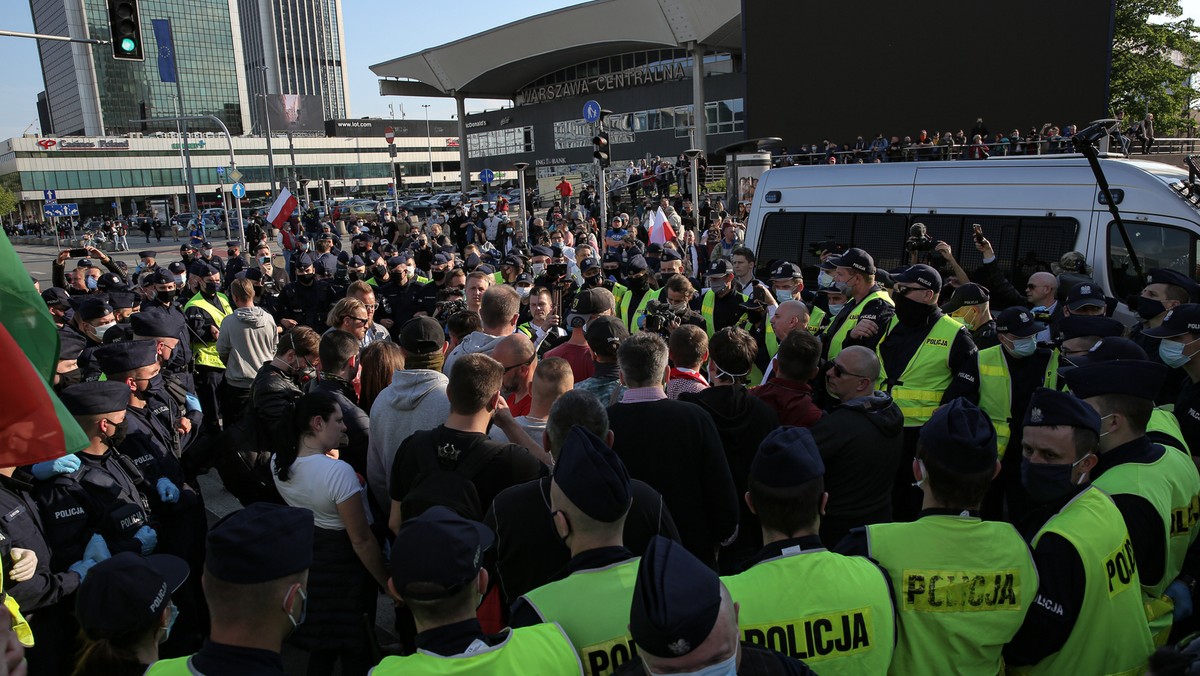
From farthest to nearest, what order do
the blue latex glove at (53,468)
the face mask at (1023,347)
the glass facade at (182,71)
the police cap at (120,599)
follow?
1. the glass facade at (182,71)
2. the face mask at (1023,347)
3. the blue latex glove at (53,468)
4. the police cap at (120,599)

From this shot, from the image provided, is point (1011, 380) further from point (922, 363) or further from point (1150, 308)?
point (1150, 308)

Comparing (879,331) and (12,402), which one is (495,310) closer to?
(879,331)

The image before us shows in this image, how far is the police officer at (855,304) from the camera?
5.70 m

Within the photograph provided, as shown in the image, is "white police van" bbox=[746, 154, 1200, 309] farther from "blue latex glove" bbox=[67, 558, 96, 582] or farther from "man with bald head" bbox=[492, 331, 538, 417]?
"blue latex glove" bbox=[67, 558, 96, 582]

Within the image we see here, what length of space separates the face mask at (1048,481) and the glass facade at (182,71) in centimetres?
14274

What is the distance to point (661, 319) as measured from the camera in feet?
22.0

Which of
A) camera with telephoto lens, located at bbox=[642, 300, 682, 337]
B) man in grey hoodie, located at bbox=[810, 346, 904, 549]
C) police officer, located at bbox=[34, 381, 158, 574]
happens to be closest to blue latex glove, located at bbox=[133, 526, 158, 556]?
police officer, located at bbox=[34, 381, 158, 574]

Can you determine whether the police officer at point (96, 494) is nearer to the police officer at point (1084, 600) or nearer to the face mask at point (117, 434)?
the face mask at point (117, 434)

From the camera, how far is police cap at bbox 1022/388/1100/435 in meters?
2.80

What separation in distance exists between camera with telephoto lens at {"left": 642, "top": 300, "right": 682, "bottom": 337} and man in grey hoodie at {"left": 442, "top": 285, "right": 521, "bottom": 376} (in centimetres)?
163

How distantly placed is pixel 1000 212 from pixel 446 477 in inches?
280

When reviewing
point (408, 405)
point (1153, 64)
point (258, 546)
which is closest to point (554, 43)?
point (1153, 64)

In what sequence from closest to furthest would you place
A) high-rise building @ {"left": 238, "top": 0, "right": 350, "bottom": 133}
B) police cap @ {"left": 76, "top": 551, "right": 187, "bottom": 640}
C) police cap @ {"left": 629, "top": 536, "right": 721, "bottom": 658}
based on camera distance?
police cap @ {"left": 629, "top": 536, "right": 721, "bottom": 658}
police cap @ {"left": 76, "top": 551, "right": 187, "bottom": 640}
high-rise building @ {"left": 238, "top": 0, "right": 350, "bottom": 133}

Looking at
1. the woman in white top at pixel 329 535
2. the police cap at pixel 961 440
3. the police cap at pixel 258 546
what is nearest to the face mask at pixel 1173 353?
the police cap at pixel 961 440
